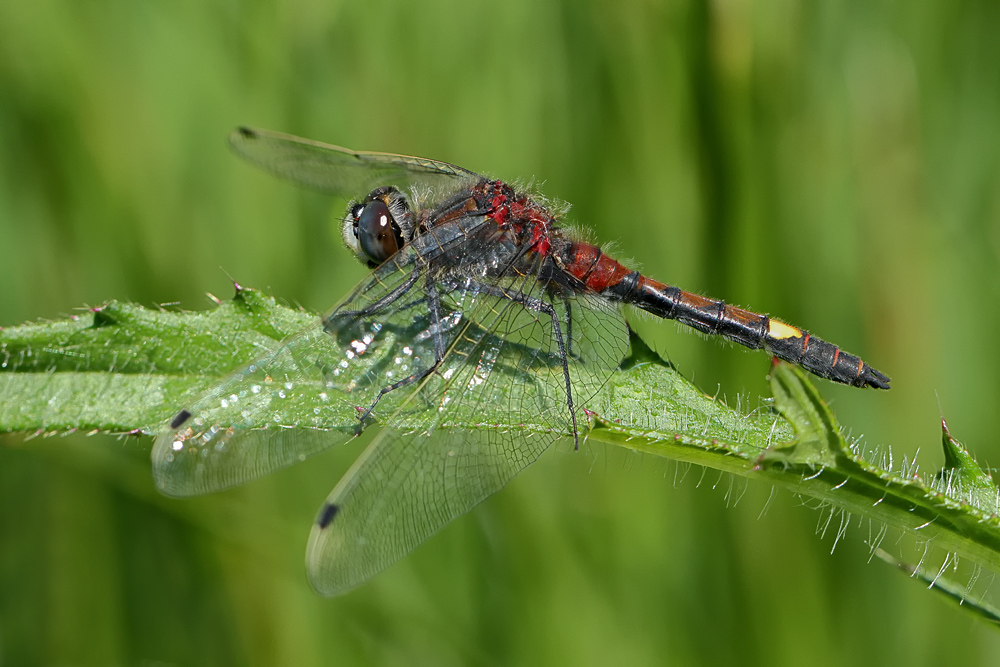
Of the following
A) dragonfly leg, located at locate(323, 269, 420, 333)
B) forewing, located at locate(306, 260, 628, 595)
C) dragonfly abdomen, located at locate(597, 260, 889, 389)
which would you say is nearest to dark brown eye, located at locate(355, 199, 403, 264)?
dragonfly leg, located at locate(323, 269, 420, 333)

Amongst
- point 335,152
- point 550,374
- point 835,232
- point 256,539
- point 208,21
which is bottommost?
point 256,539

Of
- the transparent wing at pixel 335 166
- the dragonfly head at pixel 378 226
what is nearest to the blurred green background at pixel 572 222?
the transparent wing at pixel 335 166

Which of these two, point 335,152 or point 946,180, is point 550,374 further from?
point 946,180

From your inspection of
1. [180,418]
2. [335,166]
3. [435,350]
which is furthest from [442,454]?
[335,166]

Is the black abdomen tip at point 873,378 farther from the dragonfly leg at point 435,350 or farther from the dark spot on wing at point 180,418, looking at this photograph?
the dark spot on wing at point 180,418

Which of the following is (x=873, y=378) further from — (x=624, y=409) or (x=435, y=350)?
(x=435, y=350)

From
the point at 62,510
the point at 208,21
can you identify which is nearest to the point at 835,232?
the point at 208,21

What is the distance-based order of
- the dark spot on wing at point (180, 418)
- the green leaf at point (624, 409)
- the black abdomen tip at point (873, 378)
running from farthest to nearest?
the black abdomen tip at point (873, 378) < the dark spot on wing at point (180, 418) < the green leaf at point (624, 409)
